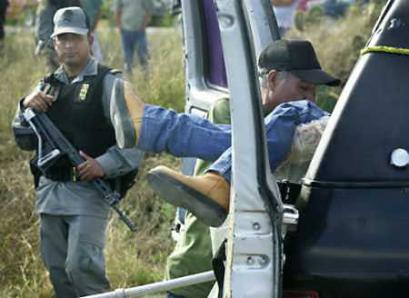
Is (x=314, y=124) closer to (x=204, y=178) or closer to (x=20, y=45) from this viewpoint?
(x=204, y=178)

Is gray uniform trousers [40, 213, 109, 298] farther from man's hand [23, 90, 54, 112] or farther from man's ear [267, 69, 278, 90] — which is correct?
man's ear [267, 69, 278, 90]

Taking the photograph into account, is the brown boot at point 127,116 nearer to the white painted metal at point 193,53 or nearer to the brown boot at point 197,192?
the brown boot at point 197,192

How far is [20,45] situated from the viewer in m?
13.2

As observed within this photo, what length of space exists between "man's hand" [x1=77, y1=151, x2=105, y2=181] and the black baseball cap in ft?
6.45

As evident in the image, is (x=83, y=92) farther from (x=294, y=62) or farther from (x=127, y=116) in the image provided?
(x=127, y=116)

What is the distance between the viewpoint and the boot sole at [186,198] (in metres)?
3.39

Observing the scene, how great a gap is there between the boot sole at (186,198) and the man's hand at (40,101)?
2.90m

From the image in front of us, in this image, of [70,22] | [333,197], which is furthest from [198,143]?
[70,22]

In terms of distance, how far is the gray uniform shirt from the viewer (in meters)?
6.22

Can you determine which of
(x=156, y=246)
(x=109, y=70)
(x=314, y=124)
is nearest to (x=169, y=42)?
(x=156, y=246)

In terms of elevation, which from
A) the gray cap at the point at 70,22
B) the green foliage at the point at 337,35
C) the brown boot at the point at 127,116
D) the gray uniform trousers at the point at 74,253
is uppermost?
the brown boot at the point at 127,116

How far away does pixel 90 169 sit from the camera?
616cm

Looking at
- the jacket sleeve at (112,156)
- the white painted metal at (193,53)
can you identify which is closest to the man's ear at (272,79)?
the white painted metal at (193,53)

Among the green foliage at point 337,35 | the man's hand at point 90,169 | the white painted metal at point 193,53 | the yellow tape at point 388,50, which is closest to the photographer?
the yellow tape at point 388,50
